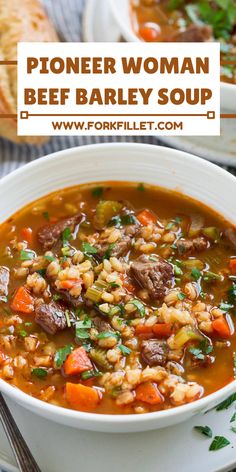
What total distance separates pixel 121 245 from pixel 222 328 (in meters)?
0.74

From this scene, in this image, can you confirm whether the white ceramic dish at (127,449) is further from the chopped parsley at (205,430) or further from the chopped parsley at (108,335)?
the chopped parsley at (108,335)

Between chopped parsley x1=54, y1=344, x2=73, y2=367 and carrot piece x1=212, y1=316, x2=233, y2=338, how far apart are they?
75 centimetres

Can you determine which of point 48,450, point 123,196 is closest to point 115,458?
point 48,450

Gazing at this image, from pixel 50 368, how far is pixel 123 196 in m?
1.26

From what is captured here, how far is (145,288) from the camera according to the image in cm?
413

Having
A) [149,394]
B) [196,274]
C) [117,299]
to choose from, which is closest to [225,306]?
[196,274]

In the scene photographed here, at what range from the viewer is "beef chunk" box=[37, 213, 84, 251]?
14.4 ft

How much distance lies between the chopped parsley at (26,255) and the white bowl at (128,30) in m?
1.87

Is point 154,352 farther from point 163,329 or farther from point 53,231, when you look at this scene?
point 53,231

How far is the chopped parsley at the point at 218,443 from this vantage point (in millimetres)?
3779

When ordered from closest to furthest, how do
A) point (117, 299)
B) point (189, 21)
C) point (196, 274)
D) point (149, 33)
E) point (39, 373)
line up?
point (39, 373) → point (117, 299) → point (196, 274) → point (149, 33) → point (189, 21)

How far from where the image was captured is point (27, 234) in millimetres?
4516

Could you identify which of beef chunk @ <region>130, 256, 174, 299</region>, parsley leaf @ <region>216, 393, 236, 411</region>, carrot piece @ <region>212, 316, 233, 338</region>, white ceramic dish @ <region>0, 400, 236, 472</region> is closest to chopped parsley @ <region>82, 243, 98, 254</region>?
beef chunk @ <region>130, 256, 174, 299</region>

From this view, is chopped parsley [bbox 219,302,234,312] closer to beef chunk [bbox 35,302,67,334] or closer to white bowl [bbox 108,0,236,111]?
beef chunk [bbox 35,302,67,334]
